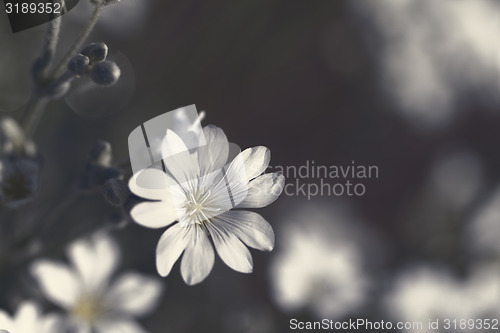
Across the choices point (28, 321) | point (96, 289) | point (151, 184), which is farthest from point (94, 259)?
point (151, 184)

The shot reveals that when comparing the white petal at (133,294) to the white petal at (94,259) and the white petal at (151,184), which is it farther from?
the white petal at (151,184)

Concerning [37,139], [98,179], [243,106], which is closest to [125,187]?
[98,179]

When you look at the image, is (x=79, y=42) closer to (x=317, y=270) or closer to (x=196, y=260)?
(x=196, y=260)

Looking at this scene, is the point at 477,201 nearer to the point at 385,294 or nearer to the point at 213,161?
the point at 385,294

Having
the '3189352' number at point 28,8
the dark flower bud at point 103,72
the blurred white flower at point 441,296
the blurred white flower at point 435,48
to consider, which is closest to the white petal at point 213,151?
the dark flower bud at point 103,72

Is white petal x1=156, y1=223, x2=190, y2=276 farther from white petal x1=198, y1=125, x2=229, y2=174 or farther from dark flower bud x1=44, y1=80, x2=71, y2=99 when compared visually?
dark flower bud x1=44, y1=80, x2=71, y2=99
